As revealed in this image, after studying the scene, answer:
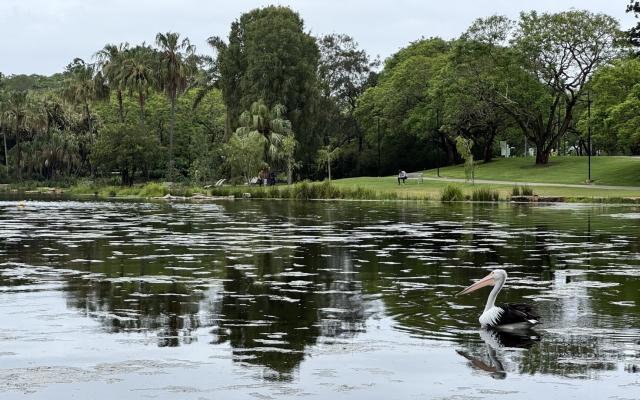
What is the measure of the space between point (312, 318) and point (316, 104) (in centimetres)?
9002

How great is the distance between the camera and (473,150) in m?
116

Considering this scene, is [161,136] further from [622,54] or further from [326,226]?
[326,226]

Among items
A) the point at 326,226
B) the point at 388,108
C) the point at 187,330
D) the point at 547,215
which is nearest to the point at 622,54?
the point at 388,108

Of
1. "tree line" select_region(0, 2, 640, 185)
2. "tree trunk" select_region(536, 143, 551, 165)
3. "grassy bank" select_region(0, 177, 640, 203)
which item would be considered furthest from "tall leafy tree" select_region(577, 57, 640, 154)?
"grassy bank" select_region(0, 177, 640, 203)

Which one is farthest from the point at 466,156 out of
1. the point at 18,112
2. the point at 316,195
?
the point at 18,112

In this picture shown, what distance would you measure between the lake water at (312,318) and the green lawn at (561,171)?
5156 centimetres

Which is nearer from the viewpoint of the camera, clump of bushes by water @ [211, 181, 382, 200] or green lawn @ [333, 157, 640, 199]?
green lawn @ [333, 157, 640, 199]

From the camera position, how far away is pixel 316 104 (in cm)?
10419

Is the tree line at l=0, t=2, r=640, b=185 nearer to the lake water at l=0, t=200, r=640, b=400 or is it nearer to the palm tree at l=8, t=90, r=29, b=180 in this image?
the palm tree at l=8, t=90, r=29, b=180

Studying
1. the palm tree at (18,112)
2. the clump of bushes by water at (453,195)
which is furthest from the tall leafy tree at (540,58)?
the palm tree at (18,112)

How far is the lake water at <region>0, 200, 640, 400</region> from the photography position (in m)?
10.7

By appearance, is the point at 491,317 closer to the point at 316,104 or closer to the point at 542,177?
the point at 542,177

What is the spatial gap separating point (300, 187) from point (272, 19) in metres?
35.8

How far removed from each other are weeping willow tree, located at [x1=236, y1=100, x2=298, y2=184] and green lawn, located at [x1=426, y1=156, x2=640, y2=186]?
634 inches
